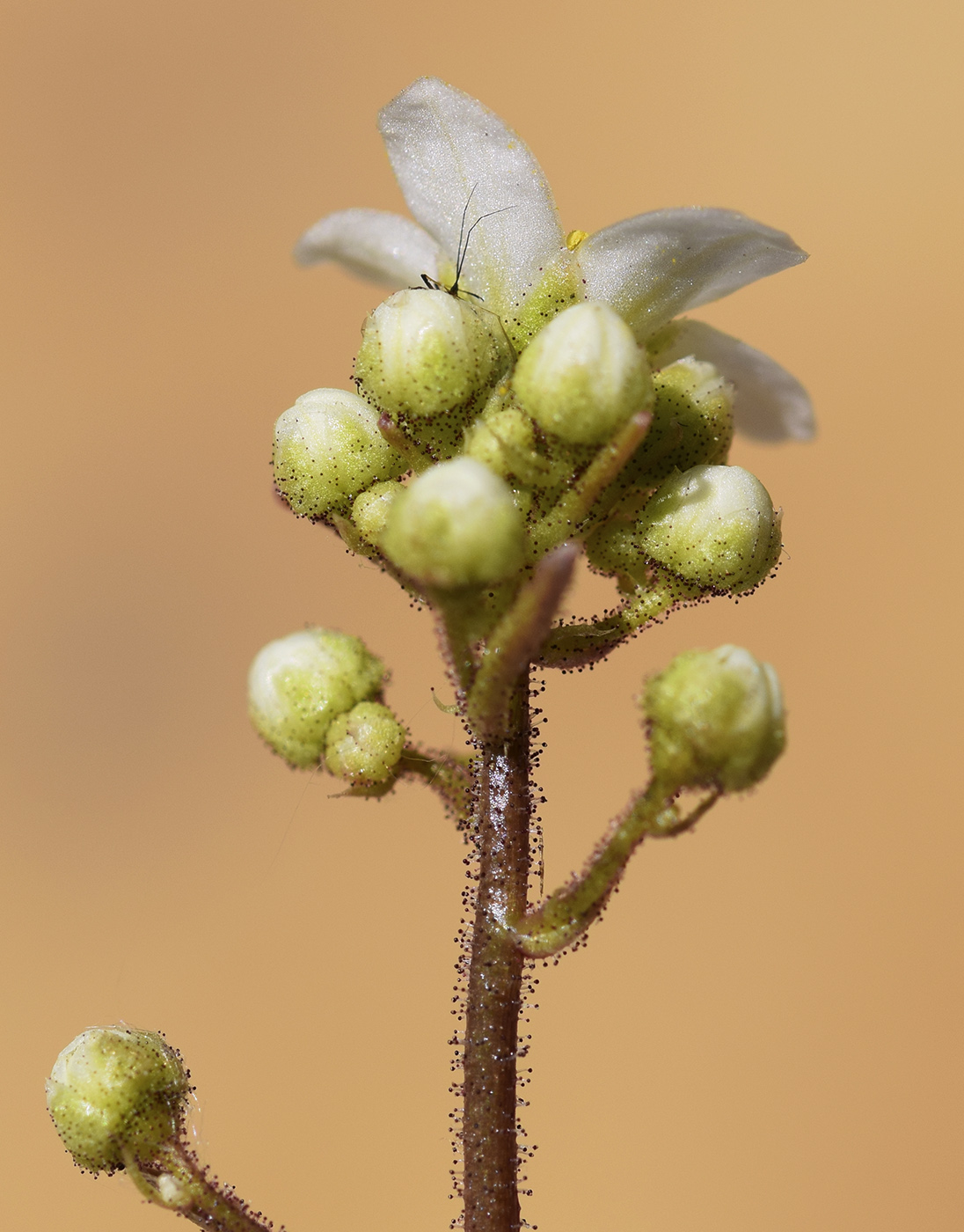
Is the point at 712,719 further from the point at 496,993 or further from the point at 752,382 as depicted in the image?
the point at 752,382

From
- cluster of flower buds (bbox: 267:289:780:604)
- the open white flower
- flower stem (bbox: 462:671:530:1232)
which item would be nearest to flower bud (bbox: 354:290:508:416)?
cluster of flower buds (bbox: 267:289:780:604)

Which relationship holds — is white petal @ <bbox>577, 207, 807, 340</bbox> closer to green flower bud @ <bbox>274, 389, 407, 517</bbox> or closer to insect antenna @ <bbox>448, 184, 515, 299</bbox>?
insect antenna @ <bbox>448, 184, 515, 299</bbox>

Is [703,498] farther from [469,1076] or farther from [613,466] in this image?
[469,1076]

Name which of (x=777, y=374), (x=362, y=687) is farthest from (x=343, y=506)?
(x=777, y=374)

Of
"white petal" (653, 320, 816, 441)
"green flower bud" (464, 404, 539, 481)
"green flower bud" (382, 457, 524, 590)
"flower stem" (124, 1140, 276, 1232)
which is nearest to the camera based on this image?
"green flower bud" (382, 457, 524, 590)

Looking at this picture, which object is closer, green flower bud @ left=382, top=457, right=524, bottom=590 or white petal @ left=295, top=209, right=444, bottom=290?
green flower bud @ left=382, top=457, right=524, bottom=590

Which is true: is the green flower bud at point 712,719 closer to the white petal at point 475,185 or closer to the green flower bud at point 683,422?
the green flower bud at point 683,422
